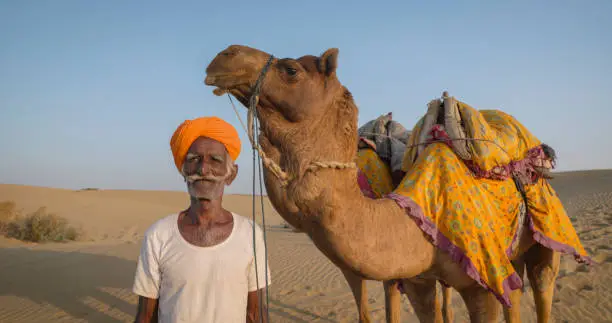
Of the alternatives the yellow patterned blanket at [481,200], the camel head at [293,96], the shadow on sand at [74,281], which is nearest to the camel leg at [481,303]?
the yellow patterned blanket at [481,200]

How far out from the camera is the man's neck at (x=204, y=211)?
1.95 meters

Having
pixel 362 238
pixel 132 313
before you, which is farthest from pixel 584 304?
pixel 132 313

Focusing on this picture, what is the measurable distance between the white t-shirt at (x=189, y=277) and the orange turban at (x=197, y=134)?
1.28ft

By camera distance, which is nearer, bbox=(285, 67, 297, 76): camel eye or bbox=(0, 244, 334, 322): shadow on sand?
bbox=(285, 67, 297, 76): camel eye

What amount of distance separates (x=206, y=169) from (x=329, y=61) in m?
0.83

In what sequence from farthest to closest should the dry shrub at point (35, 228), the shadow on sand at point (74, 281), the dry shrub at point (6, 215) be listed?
the dry shrub at point (6, 215), the dry shrub at point (35, 228), the shadow on sand at point (74, 281)

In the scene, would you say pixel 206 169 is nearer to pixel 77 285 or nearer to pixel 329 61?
pixel 329 61

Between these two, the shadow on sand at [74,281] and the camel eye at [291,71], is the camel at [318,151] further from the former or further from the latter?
the shadow on sand at [74,281]

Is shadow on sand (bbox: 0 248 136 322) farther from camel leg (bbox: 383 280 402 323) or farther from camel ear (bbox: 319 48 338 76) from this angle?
camel ear (bbox: 319 48 338 76)

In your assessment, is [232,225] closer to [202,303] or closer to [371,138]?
[202,303]

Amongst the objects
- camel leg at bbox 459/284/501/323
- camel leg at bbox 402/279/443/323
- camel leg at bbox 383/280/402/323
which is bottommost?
camel leg at bbox 383/280/402/323

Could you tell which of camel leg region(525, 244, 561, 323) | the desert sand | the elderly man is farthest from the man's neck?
the desert sand

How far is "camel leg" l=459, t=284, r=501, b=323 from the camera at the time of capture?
2.45 m

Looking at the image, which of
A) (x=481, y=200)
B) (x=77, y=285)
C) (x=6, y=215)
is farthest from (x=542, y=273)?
(x=6, y=215)
